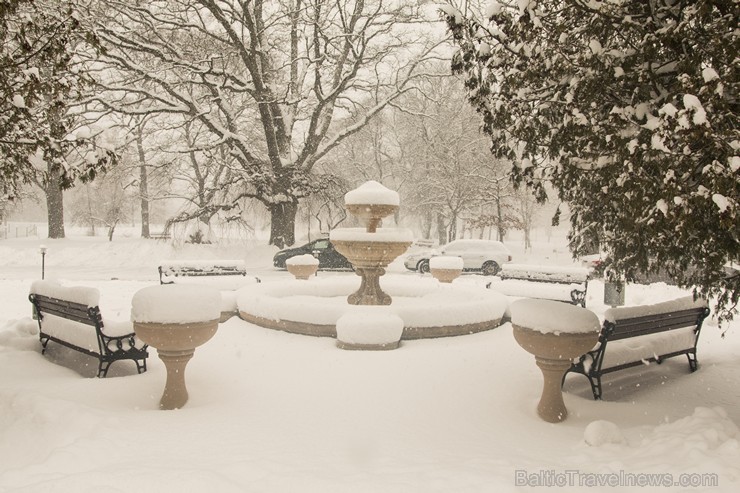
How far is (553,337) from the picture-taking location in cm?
473

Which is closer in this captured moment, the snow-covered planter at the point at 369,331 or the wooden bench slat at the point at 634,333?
the wooden bench slat at the point at 634,333

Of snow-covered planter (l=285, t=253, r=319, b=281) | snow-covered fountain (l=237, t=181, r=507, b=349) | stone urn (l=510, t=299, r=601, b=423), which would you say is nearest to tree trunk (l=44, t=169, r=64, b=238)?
snow-covered planter (l=285, t=253, r=319, b=281)

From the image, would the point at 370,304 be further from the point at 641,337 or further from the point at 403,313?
→ the point at 641,337

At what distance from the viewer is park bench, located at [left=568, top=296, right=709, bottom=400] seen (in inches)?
216

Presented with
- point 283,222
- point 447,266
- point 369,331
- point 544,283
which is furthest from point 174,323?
point 283,222

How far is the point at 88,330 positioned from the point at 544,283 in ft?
36.2

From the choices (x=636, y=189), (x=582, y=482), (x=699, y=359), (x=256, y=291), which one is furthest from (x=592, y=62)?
(x=256, y=291)

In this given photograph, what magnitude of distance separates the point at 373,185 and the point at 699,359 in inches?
231

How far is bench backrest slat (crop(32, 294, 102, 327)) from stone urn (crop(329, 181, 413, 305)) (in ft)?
14.5

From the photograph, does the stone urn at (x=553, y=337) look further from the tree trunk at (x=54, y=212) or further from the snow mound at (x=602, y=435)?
the tree trunk at (x=54, y=212)

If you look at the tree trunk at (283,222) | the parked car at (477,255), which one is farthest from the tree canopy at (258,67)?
the parked car at (477,255)

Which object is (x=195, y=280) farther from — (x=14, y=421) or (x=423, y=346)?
(x=14, y=421)

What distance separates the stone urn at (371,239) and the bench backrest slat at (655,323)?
4.35 m

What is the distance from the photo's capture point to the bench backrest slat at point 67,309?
5.96 m
